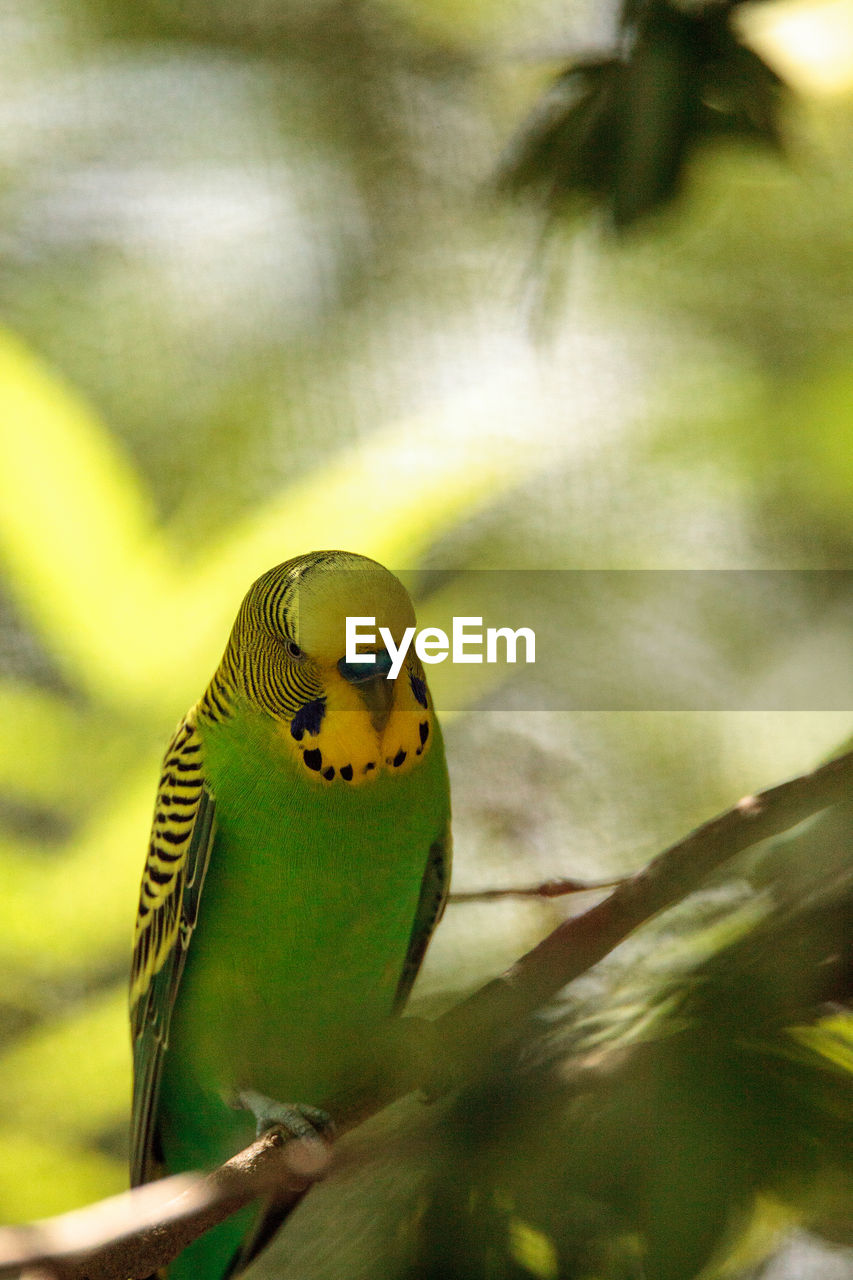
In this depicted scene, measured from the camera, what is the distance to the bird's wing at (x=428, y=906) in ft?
1.58

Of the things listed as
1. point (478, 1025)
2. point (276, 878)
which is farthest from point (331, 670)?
point (478, 1025)

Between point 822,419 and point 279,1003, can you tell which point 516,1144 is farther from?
point 279,1003

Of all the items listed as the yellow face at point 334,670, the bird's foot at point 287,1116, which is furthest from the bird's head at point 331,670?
the bird's foot at point 287,1116

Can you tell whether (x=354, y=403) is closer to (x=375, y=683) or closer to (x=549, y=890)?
(x=375, y=683)

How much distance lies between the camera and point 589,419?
38cm

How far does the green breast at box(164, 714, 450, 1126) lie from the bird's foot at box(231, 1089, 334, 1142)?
1 cm

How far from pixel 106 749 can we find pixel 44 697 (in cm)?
5

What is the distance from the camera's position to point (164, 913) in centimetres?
49

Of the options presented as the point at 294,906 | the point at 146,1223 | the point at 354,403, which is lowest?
the point at 146,1223

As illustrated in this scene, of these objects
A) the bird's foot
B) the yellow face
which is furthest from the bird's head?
the bird's foot

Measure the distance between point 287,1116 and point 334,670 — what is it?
0.18m

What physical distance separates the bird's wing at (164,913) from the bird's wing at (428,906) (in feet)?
0.35

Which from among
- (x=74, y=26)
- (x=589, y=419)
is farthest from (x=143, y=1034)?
(x=74, y=26)

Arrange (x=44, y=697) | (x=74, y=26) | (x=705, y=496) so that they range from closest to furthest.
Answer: (x=705, y=496) < (x=74, y=26) < (x=44, y=697)
